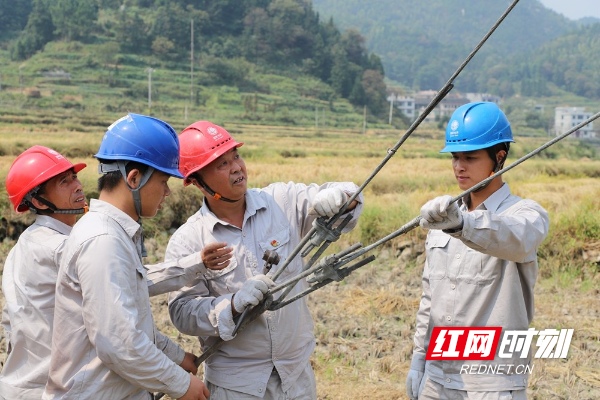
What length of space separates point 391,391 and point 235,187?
2486mm

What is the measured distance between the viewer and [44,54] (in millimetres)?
65250

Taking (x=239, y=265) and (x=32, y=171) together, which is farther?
Answer: (x=32, y=171)

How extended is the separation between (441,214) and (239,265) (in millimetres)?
874

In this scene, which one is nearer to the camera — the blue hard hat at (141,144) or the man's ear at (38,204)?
the blue hard hat at (141,144)

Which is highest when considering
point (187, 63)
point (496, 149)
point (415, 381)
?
point (496, 149)

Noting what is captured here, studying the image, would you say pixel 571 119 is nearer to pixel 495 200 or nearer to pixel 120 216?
pixel 495 200

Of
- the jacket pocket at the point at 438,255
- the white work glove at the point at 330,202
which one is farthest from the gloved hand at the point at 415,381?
the white work glove at the point at 330,202

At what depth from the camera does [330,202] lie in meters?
2.44

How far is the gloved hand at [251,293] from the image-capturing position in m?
2.34

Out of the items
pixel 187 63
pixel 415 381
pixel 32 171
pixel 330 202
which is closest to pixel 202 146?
pixel 330 202

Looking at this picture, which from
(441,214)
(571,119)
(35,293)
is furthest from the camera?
(571,119)

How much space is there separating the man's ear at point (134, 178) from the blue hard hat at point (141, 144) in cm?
4

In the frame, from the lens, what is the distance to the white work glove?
243 cm

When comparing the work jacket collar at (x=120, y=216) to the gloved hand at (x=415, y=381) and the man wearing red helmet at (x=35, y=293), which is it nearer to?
the man wearing red helmet at (x=35, y=293)
